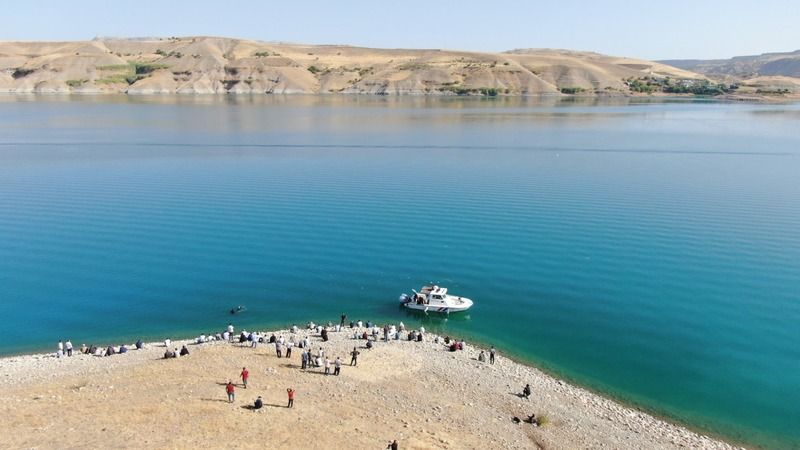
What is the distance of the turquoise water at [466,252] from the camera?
37.0 m

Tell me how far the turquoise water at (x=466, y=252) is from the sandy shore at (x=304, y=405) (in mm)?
4138

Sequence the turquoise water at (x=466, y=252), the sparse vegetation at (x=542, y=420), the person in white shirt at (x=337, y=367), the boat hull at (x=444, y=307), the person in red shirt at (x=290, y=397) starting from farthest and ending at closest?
the boat hull at (x=444, y=307), the turquoise water at (x=466, y=252), the person in white shirt at (x=337, y=367), the sparse vegetation at (x=542, y=420), the person in red shirt at (x=290, y=397)

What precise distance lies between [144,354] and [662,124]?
15333 cm

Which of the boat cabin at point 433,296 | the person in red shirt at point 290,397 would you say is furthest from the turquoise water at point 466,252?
the person in red shirt at point 290,397

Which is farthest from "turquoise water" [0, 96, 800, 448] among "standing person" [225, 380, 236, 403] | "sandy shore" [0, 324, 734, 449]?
"standing person" [225, 380, 236, 403]

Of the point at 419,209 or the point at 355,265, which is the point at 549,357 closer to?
the point at 355,265

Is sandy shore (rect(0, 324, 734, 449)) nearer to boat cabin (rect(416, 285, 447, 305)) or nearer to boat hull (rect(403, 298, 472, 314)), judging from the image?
boat hull (rect(403, 298, 472, 314))

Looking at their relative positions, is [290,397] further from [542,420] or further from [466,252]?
[466,252]

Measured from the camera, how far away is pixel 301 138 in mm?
123562

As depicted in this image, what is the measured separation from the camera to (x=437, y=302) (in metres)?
41.9

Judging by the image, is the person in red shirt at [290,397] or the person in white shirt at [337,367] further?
the person in white shirt at [337,367]

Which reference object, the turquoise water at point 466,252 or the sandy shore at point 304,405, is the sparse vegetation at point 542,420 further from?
the turquoise water at point 466,252

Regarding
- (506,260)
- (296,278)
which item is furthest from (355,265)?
(506,260)

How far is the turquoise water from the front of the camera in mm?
37031
